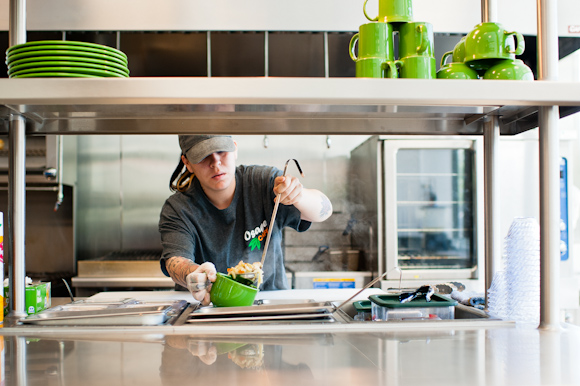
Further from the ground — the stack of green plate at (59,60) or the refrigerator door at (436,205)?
the stack of green plate at (59,60)

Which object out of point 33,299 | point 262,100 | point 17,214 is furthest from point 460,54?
point 33,299

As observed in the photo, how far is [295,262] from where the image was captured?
3.88 metres

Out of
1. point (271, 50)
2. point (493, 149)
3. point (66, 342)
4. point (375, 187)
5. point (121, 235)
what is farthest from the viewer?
point (121, 235)

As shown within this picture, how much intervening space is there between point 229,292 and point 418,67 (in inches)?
28.9

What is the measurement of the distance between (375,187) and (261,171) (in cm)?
162

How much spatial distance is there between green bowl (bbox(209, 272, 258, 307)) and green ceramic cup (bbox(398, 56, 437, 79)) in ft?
2.21

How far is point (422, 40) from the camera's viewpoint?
1206 millimetres

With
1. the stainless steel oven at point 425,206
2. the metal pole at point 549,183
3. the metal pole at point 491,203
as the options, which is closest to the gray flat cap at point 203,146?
the metal pole at point 491,203

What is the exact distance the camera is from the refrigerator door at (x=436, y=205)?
3643 mm

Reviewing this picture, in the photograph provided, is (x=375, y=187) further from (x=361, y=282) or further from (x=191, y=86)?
(x=191, y=86)

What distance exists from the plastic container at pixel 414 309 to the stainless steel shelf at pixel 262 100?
480 millimetres

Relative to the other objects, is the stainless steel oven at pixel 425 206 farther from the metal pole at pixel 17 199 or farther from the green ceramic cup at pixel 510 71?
the metal pole at pixel 17 199

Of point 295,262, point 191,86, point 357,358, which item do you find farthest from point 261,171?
point 295,262

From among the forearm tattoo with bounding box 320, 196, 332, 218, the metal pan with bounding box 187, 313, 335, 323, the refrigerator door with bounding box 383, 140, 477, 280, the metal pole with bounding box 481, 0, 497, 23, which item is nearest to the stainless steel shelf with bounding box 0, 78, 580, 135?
the metal pole with bounding box 481, 0, 497, 23
